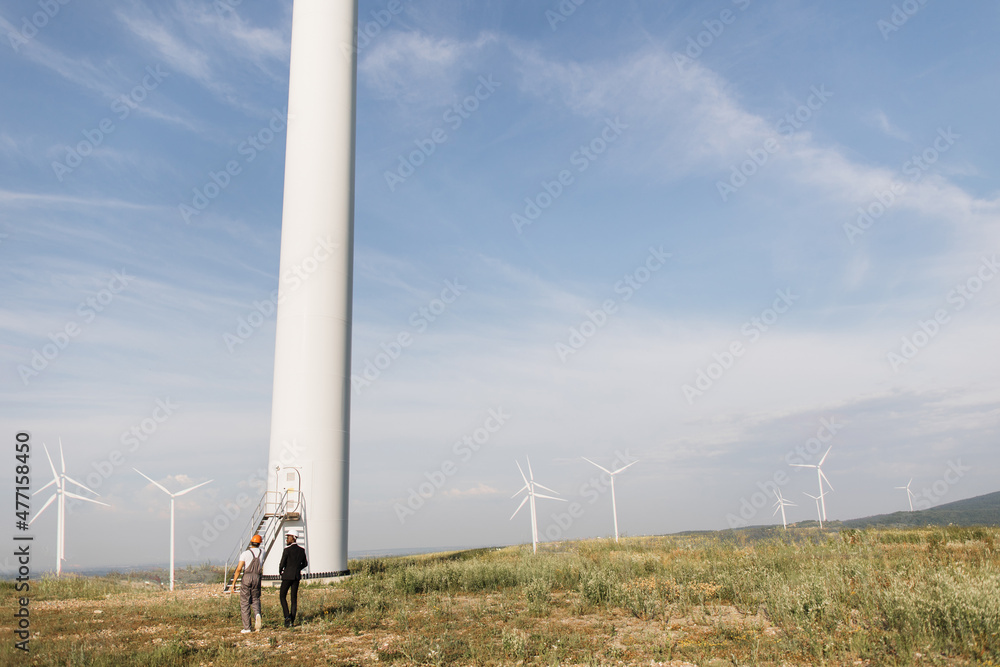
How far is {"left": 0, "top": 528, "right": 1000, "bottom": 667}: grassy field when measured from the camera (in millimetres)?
10297

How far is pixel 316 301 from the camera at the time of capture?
81.6ft

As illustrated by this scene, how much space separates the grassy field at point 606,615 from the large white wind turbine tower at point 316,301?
2.60m

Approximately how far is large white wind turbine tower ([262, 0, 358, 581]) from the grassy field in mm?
2599

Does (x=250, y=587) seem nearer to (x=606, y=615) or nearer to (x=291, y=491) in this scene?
(x=606, y=615)

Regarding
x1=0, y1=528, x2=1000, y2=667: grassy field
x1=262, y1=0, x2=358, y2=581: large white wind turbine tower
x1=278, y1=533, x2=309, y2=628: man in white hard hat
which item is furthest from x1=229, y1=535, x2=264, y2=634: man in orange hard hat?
x1=262, y1=0, x2=358, y2=581: large white wind turbine tower

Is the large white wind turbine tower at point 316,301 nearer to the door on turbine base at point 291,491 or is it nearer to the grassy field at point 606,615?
the door on turbine base at point 291,491

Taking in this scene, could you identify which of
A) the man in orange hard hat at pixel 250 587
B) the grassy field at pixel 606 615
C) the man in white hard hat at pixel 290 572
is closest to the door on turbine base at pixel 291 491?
the grassy field at pixel 606 615

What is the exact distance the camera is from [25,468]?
14367 millimetres

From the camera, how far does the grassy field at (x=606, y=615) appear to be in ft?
33.8

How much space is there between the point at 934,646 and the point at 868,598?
138 inches

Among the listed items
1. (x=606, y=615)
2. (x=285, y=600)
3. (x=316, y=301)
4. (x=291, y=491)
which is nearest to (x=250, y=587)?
(x=285, y=600)

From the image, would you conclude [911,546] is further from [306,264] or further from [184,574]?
[184,574]

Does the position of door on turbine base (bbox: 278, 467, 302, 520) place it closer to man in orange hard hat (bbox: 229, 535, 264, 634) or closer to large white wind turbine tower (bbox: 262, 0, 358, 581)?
large white wind turbine tower (bbox: 262, 0, 358, 581)

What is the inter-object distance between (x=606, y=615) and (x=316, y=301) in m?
16.1
